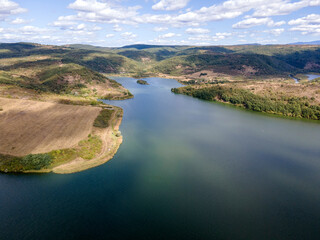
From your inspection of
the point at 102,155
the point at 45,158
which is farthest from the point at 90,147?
the point at 45,158

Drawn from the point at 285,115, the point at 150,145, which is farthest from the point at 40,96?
the point at 285,115

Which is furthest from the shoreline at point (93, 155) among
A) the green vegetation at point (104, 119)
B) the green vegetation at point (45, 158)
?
the green vegetation at point (104, 119)

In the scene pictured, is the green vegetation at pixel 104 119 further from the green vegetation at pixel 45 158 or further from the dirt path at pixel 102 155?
the green vegetation at pixel 45 158

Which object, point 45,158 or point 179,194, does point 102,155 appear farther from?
point 179,194

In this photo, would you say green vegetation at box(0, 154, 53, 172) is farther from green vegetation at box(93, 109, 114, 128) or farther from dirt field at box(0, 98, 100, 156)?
green vegetation at box(93, 109, 114, 128)

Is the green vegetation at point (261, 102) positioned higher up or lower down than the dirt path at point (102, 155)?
higher up

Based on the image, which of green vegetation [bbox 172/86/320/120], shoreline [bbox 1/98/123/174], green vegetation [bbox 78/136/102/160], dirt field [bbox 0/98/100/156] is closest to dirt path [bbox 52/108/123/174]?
shoreline [bbox 1/98/123/174]
